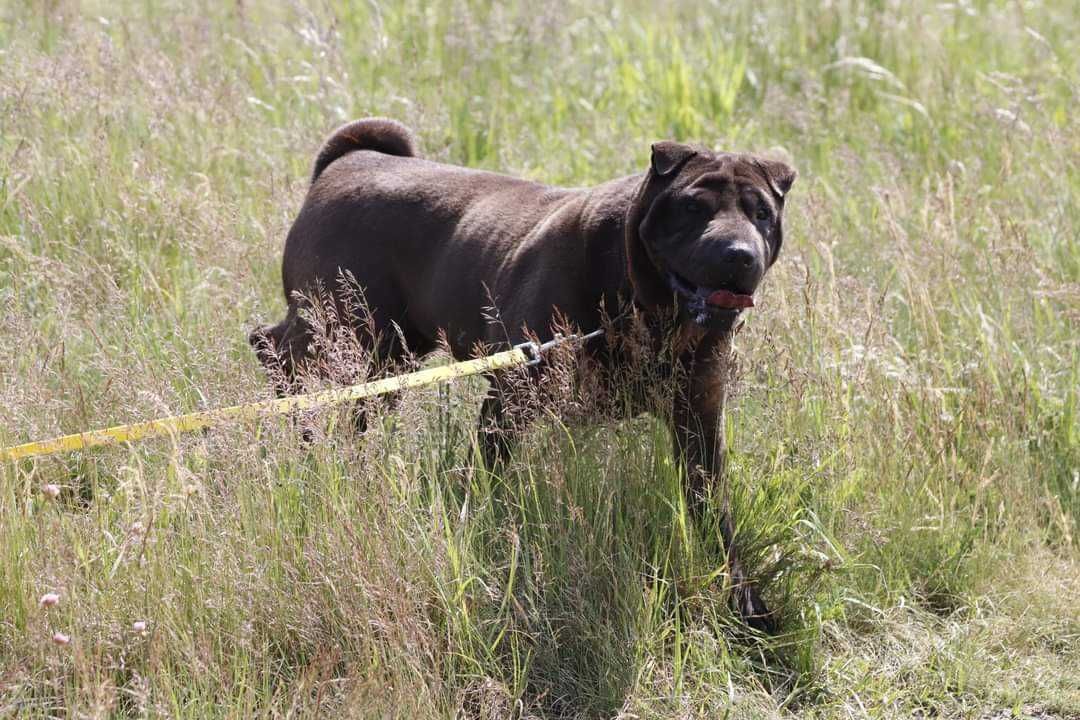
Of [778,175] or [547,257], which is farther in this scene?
[547,257]

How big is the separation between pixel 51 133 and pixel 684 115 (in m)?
3.42

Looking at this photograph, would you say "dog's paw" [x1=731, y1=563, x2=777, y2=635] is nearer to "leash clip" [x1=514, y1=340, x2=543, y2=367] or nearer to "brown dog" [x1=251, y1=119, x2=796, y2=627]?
"brown dog" [x1=251, y1=119, x2=796, y2=627]

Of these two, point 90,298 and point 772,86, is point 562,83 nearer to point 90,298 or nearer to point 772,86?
point 772,86

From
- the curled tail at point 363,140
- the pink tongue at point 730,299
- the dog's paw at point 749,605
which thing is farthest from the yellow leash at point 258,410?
the curled tail at point 363,140

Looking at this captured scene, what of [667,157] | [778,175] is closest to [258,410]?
[667,157]

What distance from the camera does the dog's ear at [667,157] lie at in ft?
13.5

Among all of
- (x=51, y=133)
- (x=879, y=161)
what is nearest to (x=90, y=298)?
(x=51, y=133)

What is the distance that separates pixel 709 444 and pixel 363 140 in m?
2.05

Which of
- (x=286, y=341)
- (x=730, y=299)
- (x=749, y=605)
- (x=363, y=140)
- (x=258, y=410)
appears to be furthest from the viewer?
(x=363, y=140)

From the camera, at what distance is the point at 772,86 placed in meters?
8.36

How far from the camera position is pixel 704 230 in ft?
13.1

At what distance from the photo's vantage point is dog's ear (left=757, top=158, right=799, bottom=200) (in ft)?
13.9

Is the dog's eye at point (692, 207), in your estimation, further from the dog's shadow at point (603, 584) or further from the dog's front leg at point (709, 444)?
the dog's shadow at point (603, 584)

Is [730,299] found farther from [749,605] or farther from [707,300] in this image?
[749,605]
